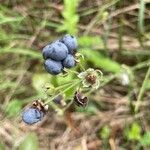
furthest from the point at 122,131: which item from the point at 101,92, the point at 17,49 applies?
the point at 17,49

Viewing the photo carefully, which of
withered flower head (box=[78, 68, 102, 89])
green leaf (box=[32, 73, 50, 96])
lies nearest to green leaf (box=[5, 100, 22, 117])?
green leaf (box=[32, 73, 50, 96])

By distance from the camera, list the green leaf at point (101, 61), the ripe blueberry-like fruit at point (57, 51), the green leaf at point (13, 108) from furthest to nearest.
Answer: the green leaf at point (101, 61)
the green leaf at point (13, 108)
the ripe blueberry-like fruit at point (57, 51)

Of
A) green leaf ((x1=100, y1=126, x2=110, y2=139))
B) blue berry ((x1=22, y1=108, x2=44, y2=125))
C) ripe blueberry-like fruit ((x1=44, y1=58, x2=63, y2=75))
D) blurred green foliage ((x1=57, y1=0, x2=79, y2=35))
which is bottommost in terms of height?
green leaf ((x1=100, y1=126, x2=110, y2=139))

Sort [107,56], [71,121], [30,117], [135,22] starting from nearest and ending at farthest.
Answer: [30,117] → [71,121] → [107,56] → [135,22]

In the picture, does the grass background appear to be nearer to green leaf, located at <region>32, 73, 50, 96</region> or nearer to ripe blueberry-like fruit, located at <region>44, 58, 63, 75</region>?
green leaf, located at <region>32, 73, 50, 96</region>

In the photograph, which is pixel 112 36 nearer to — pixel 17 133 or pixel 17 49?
pixel 17 49

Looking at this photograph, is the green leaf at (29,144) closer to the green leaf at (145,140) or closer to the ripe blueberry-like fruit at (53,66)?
the green leaf at (145,140)

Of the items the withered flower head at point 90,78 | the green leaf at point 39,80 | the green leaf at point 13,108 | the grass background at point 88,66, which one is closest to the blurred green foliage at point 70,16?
the grass background at point 88,66
